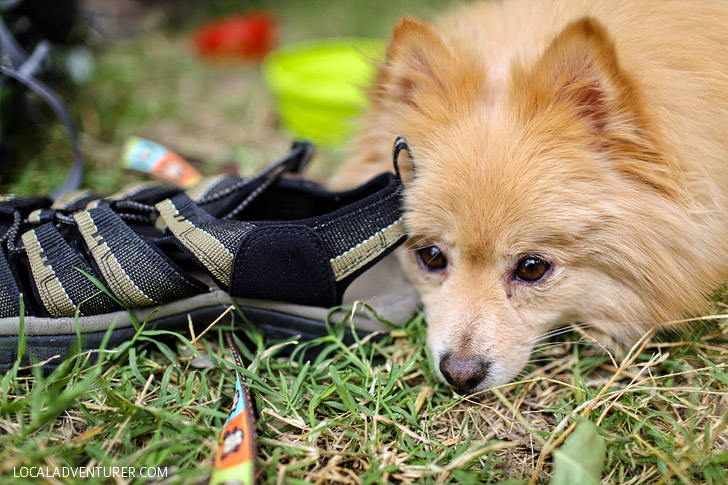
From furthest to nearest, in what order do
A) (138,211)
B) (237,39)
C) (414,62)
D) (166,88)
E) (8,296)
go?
1. (237,39)
2. (166,88)
3. (414,62)
4. (138,211)
5. (8,296)

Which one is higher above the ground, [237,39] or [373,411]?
[237,39]

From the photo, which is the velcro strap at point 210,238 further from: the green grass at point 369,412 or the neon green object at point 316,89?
the neon green object at point 316,89

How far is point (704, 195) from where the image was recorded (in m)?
1.87

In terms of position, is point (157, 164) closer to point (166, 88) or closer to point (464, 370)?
point (166, 88)

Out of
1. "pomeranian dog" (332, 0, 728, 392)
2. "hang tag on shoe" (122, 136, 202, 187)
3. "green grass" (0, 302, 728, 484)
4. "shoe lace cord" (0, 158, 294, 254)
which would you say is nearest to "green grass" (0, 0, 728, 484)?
"green grass" (0, 302, 728, 484)

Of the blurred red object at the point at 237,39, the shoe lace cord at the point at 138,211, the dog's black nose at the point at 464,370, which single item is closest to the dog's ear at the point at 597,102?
the dog's black nose at the point at 464,370

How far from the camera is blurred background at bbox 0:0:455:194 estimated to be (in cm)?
305

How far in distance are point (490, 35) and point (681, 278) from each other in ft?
4.22

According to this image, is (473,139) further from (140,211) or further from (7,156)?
(7,156)

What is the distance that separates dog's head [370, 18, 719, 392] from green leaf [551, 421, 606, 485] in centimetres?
37

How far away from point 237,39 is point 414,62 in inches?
152

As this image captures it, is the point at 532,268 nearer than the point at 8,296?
No

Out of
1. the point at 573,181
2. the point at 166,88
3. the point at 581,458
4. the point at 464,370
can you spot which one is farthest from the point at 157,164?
the point at 581,458

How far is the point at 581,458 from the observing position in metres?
1.48
